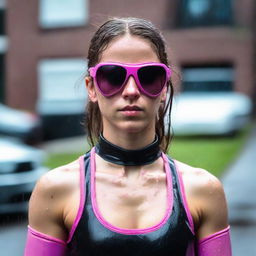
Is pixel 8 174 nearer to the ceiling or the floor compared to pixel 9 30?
nearer to the ceiling

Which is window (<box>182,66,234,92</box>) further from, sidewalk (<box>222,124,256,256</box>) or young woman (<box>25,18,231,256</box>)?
young woman (<box>25,18,231,256</box>)

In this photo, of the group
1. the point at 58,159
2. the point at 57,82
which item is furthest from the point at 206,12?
the point at 58,159

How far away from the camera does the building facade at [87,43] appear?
945 inches

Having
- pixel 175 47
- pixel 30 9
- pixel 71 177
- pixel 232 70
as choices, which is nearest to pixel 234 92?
pixel 232 70

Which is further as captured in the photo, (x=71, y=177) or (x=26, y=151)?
(x=26, y=151)

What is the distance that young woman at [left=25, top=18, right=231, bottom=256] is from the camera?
1.92m

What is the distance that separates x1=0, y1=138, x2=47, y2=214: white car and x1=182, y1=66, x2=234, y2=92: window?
15.0 m

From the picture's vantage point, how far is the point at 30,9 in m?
26.3

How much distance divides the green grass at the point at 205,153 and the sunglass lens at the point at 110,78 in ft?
31.4

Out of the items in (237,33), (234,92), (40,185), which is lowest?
(234,92)

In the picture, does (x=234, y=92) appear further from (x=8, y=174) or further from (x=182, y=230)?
(x=182, y=230)

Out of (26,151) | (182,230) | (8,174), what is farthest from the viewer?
(26,151)

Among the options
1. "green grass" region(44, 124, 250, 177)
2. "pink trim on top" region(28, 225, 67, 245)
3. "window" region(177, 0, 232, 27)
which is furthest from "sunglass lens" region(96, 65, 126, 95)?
"window" region(177, 0, 232, 27)

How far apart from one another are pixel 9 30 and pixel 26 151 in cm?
1809
